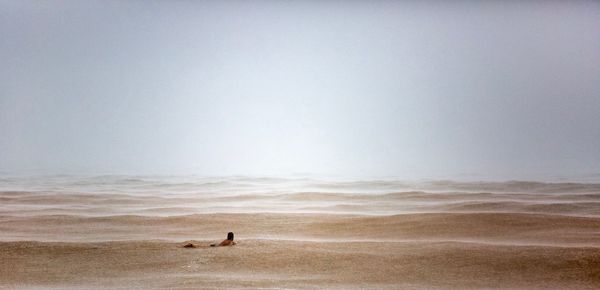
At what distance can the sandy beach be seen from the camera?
128 inches

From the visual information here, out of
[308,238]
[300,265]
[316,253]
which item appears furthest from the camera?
[308,238]

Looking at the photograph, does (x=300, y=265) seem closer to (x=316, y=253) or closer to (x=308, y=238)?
(x=316, y=253)

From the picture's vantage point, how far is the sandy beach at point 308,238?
3.24m

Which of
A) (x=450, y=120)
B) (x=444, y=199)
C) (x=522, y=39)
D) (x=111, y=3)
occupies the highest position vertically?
(x=111, y=3)

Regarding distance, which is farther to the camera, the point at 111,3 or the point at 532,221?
the point at 111,3

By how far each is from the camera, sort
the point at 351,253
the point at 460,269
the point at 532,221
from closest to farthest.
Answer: the point at 460,269, the point at 351,253, the point at 532,221

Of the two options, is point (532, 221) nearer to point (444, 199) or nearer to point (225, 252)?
point (444, 199)

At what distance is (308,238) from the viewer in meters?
3.80

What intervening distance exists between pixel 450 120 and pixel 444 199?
52 cm

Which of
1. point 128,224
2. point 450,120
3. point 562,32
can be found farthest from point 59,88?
point 562,32

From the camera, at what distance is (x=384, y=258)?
3.50 metres

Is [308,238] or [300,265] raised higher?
[308,238]

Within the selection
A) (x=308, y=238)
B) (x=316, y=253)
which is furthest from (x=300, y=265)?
(x=308, y=238)

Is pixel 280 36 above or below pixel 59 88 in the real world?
above
